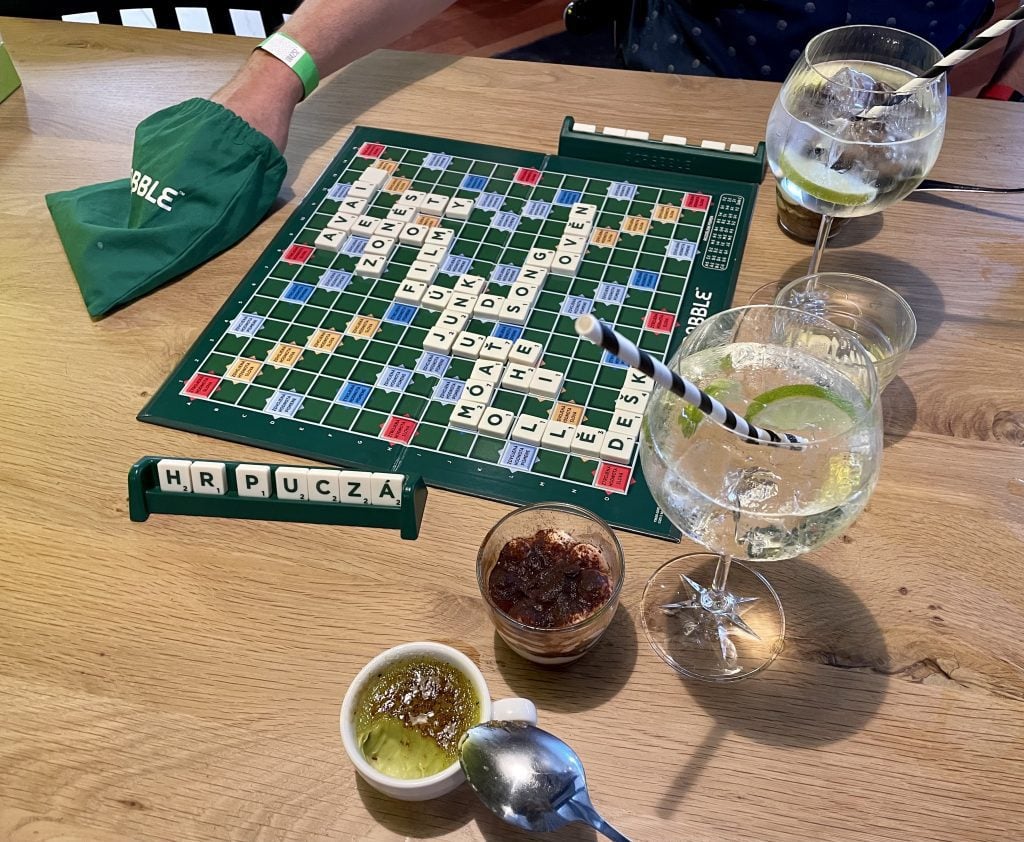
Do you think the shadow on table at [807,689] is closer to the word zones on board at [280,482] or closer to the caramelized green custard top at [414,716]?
the caramelized green custard top at [414,716]

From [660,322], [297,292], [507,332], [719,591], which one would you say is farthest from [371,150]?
[719,591]

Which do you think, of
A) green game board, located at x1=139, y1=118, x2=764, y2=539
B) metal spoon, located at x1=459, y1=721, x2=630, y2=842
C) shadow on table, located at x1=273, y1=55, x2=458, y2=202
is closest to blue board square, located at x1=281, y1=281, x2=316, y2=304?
green game board, located at x1=139, y1=118, x2=764, y2=539

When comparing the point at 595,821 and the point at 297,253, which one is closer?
the point at 595,821

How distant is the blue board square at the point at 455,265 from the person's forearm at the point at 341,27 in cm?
48

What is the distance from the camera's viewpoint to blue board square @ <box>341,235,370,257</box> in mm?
1250

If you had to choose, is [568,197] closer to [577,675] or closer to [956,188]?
[956,188]

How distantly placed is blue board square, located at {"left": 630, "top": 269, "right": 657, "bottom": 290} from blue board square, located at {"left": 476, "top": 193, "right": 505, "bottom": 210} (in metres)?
0.24

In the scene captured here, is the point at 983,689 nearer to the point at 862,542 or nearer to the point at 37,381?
the point at 862,542

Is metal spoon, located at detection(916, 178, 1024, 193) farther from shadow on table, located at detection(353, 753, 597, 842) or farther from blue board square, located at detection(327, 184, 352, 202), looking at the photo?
shadow on table, located at detection(353, 753, 597, 842)

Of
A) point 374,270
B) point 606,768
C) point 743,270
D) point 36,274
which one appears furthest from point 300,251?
point 606,768

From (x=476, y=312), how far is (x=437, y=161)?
365 millimetres

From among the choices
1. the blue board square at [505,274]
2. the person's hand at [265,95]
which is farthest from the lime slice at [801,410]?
the person's hand at [265,95]

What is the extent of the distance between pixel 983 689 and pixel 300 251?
960mm

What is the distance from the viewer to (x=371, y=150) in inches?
55.9
